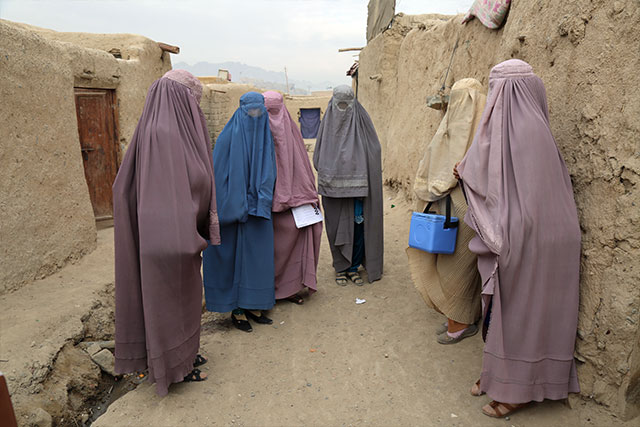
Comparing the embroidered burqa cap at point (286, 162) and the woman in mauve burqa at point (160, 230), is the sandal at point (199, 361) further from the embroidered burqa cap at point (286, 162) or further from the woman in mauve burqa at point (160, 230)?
the embroidered burqa cap at point (286, 162)

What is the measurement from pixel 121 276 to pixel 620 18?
287 cm

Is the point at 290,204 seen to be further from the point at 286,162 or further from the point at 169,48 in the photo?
the point at 169,48

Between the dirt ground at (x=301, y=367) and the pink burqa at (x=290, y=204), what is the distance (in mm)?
293

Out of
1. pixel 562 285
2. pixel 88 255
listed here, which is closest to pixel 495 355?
pixel 562 285

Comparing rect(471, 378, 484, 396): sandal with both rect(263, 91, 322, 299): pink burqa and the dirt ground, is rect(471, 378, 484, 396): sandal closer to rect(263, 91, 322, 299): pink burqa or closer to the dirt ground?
the dirt ground

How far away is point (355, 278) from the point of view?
4.44 metres

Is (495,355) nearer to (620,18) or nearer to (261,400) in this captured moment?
(261,400)

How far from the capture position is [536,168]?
2.13 meters

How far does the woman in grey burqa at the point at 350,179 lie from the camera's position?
414 cm

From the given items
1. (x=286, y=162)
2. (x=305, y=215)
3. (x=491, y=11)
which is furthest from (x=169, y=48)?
(x=491, y=11)

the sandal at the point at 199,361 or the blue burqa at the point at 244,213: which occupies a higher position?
the blue burqa at the point at 244,213

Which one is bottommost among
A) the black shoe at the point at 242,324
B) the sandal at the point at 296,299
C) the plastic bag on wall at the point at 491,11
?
the black shoe at the point at 242,324

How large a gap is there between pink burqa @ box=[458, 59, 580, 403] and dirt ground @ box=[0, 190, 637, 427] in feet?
0.99

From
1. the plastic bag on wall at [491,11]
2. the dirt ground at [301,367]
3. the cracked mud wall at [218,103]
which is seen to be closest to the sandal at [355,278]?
the dirt ground at [301,367]
